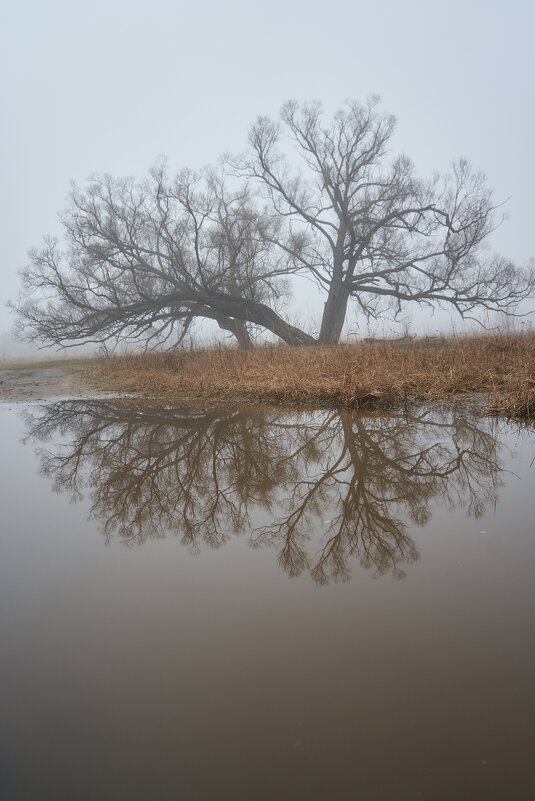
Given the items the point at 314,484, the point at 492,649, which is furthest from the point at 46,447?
the point at 492,649

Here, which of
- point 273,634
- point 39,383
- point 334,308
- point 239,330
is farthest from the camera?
point 334,308

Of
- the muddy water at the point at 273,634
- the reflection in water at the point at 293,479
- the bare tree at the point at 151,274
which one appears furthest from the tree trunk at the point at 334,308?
the muddy water at the point at 273,634

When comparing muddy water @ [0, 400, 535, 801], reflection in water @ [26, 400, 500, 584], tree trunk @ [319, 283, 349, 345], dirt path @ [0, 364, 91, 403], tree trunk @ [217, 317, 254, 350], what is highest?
tree trunk @ [319, 283, 349, 345]

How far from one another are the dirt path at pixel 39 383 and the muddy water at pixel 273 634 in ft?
30.9

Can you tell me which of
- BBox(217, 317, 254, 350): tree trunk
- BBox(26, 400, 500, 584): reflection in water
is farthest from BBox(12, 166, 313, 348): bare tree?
BBox(26, 400, 500, 584): reflection in water

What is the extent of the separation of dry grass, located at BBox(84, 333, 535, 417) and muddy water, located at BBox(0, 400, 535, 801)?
3221 millimetres

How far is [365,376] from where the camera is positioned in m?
7.63

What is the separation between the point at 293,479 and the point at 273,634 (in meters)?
2.05

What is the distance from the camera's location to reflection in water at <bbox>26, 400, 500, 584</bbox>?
2877mm

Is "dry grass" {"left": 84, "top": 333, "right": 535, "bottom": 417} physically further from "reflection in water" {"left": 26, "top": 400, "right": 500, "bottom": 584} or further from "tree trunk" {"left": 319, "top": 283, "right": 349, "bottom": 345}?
"tree trunk" {"left": 319, "top": 283, "right": 349, "bottom": 345}

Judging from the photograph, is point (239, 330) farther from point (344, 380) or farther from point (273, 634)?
point (273, 634)

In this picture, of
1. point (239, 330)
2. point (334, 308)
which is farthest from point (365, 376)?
point (334, 308)

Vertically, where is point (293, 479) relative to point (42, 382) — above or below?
below

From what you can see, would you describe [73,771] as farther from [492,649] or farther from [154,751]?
[492,649]
